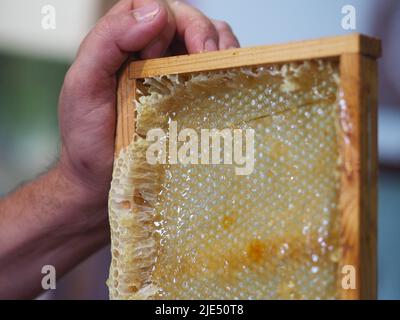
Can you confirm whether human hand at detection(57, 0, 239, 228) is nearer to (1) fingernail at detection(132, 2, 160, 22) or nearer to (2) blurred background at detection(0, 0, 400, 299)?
(1) fingernail at detection(132, 2, 160, 22)

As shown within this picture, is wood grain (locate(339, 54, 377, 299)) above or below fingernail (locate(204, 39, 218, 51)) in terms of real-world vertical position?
below

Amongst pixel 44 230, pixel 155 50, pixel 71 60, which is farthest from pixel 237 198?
pixel 71 60

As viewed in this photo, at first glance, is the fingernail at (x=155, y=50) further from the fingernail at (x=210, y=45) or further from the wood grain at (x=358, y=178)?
the wood grain at (x=358, y=178)

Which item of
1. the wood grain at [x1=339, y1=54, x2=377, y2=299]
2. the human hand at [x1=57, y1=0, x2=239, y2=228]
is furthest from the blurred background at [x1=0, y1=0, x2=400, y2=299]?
the wood grain at [x1=339, y1=54, x2=377, y2=299]

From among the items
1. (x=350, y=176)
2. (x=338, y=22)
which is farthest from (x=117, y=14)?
(x=338, y=22)

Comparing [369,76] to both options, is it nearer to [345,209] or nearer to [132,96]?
[345,209]

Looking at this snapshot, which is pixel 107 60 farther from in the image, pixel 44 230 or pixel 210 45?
pixel 44 230

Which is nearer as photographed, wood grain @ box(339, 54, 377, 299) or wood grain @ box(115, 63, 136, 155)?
wood grain @ box(339, 54, 377, 299)
